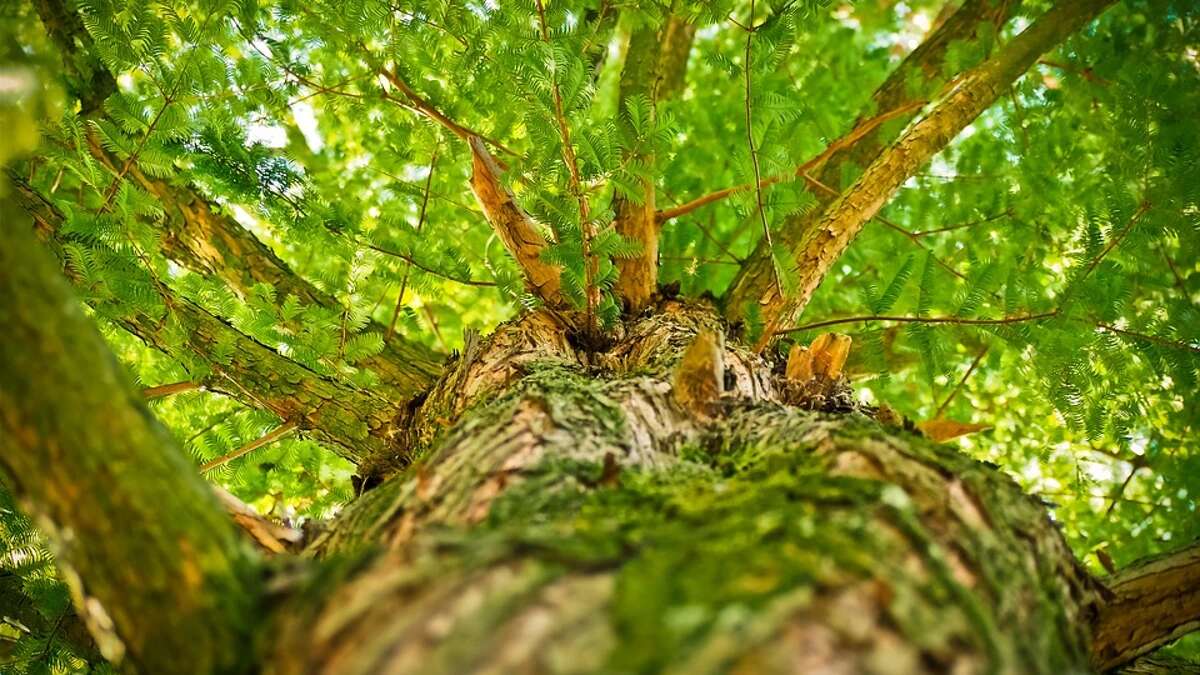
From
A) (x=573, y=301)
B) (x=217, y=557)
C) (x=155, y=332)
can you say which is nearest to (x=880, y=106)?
(x=573, y=301)

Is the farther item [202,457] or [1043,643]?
[202,457]

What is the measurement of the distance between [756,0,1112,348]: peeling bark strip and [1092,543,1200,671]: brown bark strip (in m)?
1.22

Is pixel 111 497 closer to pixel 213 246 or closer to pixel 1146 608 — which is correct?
pixel 1146 608

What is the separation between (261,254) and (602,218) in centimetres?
193

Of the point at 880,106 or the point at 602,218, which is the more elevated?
the point at 880,106

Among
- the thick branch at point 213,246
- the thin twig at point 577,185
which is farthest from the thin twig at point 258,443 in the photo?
the thin twig at point 577,185

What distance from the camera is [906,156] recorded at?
2.74 meters

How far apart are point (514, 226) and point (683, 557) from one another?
1.92m

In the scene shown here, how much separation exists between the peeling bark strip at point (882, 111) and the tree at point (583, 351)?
0.08 ft

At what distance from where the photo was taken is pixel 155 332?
2.59 m

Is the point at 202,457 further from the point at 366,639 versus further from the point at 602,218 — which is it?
the point at 366,639

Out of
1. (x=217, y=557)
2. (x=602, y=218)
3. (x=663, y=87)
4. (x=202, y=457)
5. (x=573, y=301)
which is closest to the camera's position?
(x=217, y=557)

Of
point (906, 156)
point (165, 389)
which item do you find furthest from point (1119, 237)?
point (165, 389)

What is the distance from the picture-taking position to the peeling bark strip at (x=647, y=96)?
118 inches
